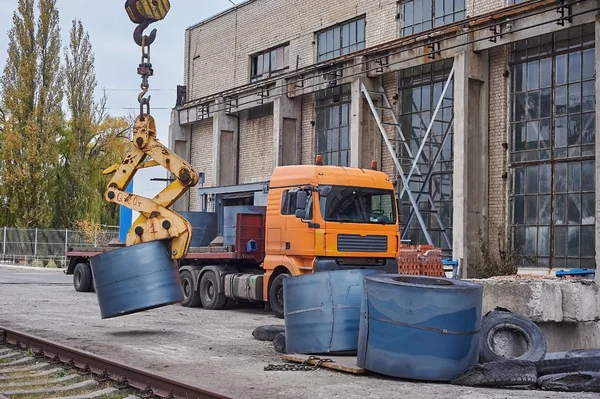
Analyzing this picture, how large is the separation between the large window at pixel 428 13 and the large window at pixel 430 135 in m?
1.31

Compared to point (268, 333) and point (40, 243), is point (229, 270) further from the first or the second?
point (40, 243)

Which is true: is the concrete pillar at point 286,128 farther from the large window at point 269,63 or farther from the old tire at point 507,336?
the old tire at point 507,336

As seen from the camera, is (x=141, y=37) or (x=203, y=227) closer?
(x=141, y=37)

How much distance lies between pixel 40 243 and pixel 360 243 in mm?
33001

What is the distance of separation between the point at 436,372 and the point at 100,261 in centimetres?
609

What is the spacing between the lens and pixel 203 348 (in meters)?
11.2

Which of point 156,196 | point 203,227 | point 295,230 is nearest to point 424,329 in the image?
point 156,196

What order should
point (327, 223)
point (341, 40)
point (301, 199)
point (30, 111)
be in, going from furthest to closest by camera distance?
point (30, 111) → point (341, 40) → point (327, 223) → point (301, 199)

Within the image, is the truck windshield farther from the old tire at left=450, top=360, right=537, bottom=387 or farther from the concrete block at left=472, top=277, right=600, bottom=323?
the old tire at left=450, top=360, right=537, bottom=387

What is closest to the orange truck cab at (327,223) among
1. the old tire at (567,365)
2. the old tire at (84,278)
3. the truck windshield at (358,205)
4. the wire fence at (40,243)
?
the truck windshield at (358,205)

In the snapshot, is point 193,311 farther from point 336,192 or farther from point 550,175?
point 550,175

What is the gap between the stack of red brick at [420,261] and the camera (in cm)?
1678

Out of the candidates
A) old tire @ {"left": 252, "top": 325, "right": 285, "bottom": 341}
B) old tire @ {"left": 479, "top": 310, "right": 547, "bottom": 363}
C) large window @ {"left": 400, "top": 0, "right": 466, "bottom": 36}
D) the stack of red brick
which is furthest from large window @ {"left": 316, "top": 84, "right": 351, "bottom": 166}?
old tire @ {"left": 479, "top": 310, "right": 547, "bottom": 363}

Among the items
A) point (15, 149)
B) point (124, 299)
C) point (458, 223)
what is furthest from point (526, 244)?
point (15, 149)
